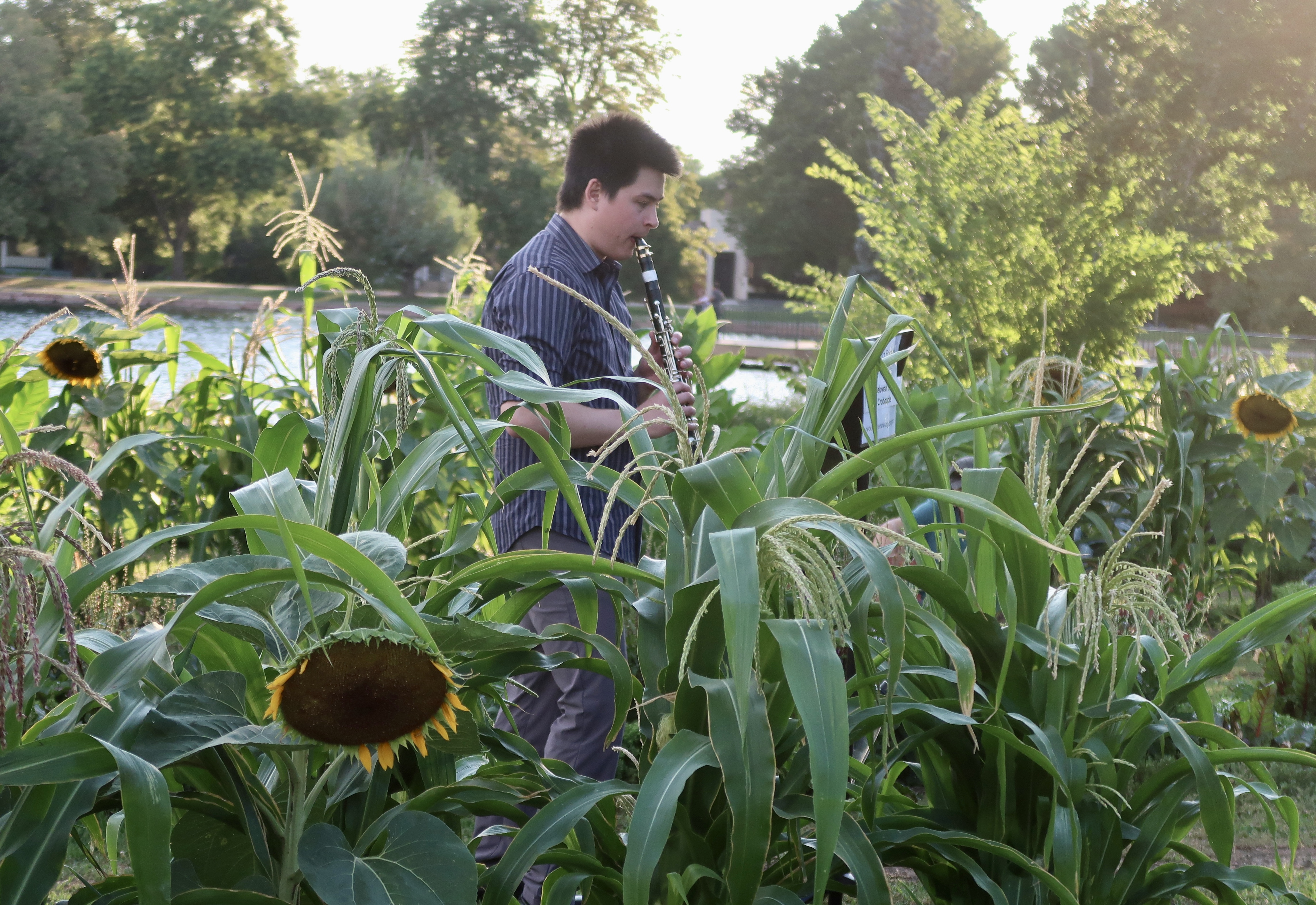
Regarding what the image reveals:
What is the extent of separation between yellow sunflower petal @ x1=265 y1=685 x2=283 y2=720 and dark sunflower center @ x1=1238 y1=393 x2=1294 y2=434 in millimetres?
4296

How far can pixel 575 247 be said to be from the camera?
106 inches

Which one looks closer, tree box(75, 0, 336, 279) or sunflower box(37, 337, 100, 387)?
sunflower box(37, 337, 100, 387)

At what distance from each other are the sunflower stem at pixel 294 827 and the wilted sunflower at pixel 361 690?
14cm

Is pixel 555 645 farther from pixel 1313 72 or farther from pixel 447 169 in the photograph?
pixel 447 169

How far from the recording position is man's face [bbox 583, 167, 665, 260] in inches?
105

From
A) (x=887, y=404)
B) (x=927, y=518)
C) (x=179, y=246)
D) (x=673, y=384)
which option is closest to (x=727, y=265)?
(x=179, y=246)

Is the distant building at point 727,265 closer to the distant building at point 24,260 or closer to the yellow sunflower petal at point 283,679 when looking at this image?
the distant building at point 24,260

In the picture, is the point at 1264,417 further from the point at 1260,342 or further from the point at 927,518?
the point at 1260,342

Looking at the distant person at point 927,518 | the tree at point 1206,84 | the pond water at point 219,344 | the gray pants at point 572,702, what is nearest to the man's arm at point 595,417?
the gray pants at point 572,702

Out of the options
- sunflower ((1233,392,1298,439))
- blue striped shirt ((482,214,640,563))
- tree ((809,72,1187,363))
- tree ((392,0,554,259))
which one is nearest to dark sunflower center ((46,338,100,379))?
blue striped shirt ((482,214,640,563))

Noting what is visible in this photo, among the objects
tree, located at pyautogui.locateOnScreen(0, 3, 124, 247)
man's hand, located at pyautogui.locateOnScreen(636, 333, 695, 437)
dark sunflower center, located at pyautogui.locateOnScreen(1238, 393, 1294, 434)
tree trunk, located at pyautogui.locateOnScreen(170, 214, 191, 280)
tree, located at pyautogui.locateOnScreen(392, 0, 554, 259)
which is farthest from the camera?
tree, located at pyautogui.locateOnScreen(392, 0, 554, 259)

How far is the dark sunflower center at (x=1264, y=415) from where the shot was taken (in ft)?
13.9

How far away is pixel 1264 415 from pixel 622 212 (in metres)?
3.10

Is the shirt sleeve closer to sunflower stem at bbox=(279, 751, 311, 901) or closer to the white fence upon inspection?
sunflower stem at bbox=(279, 751, 311, 901)
